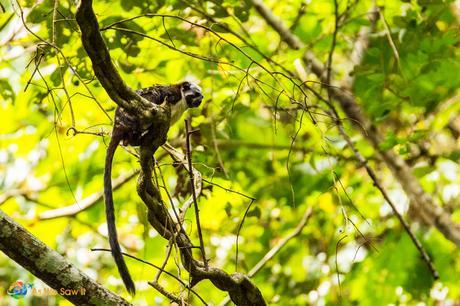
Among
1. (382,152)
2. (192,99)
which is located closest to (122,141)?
(192,99)

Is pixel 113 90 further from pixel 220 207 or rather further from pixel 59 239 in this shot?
pixel 59 239

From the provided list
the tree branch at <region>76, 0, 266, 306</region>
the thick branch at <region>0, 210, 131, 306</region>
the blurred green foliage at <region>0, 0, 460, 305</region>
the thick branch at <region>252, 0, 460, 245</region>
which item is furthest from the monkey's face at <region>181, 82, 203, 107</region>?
the thick branch at <region>252, 0, 460, 245</region>

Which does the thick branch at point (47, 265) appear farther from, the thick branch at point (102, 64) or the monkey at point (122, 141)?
the thick branch at point (102, 64)

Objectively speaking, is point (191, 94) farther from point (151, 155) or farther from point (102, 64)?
point (102, 64)

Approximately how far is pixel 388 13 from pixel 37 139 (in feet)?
5.68

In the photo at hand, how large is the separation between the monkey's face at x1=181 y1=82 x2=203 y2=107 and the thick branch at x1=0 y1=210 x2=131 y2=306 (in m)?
0.67

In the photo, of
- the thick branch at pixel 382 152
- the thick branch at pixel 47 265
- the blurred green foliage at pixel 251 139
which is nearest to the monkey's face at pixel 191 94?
the blurred green foliage at pixel 251 139

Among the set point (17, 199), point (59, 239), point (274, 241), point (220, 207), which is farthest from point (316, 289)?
point (17, 199)

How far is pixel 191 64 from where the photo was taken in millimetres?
2631

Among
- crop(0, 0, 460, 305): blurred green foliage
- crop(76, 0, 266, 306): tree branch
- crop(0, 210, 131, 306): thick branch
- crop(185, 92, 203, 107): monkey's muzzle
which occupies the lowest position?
crop(0, 210, 131, 306): thick branch

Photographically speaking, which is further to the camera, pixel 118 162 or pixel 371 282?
pixel 371 282

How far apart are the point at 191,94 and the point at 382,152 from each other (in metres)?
1.22

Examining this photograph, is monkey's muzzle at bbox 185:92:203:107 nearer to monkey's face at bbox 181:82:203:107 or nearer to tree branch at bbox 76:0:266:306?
monkey's face at bbox 181:82:203:107

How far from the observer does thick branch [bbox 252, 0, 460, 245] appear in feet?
9.00
